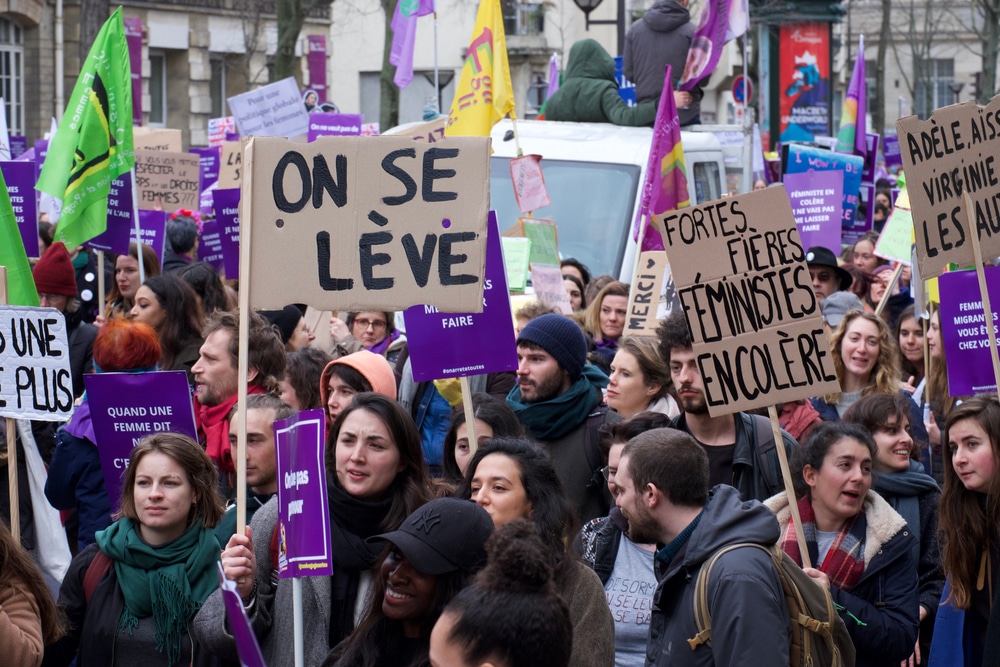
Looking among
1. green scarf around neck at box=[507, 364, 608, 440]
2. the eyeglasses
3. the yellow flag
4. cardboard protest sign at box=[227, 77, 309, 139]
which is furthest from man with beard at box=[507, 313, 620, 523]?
cardboard protest sign at box=[227, 77, 309, 139]

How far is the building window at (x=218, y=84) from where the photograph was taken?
3856 cm

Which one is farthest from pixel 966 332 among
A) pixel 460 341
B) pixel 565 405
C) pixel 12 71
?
pixel 12 71

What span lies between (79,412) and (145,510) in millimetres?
1415

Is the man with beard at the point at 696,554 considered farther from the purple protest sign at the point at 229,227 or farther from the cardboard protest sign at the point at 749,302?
the purple protest sign at the point at 229,227

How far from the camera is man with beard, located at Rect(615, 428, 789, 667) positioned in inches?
148

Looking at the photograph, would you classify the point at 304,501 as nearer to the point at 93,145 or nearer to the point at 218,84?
the point at 93,145

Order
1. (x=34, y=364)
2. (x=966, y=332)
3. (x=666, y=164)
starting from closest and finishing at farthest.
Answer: (x=34, y=364), (x=966, y=332), (x=666, y=164)

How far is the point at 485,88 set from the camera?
11.1 meters

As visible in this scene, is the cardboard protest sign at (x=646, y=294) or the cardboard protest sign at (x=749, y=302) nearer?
the cardboard protest sign at (x=749, y=302)

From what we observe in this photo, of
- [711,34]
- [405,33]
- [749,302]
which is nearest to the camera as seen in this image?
[749,302]

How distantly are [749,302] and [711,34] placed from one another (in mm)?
9390

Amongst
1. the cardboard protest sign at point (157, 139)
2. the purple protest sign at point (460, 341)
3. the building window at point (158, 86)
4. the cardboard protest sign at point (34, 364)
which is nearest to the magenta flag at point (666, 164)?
the purple protest sign at point (460, 341)

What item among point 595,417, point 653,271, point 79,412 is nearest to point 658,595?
point 595,417

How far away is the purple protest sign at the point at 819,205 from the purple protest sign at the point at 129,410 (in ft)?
23.3
